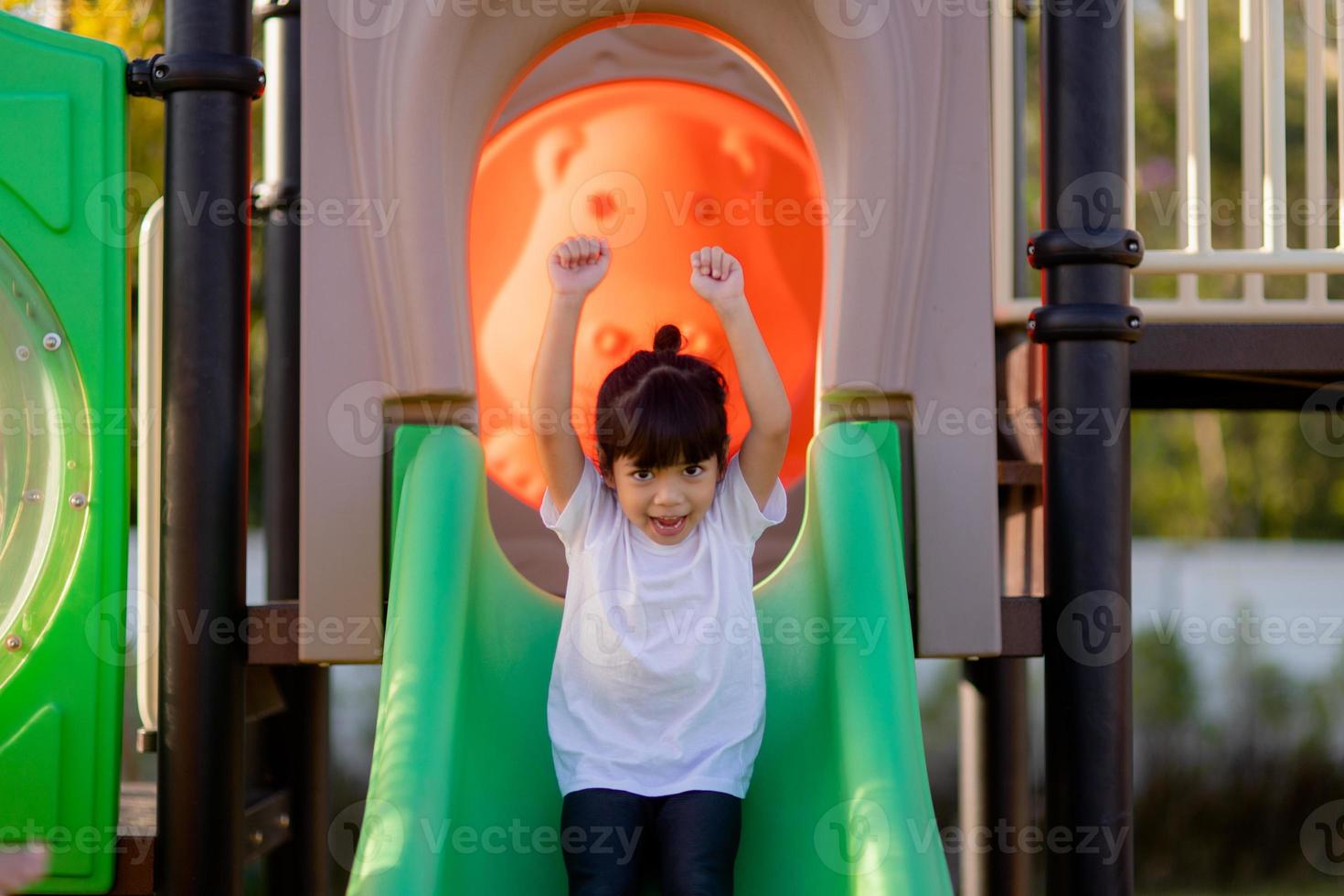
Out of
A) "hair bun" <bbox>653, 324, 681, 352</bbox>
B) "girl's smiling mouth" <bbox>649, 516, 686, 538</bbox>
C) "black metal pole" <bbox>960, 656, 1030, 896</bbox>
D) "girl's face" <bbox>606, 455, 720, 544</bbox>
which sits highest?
"hair bun" <bbox>653, 324, 681, 352</bbox>

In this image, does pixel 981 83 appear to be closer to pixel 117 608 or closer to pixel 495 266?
pixel 495 266

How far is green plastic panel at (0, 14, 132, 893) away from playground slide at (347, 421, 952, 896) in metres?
0.59

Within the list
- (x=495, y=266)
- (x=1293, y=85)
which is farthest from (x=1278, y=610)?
(x=495, y=266)

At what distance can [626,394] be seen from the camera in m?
2.39

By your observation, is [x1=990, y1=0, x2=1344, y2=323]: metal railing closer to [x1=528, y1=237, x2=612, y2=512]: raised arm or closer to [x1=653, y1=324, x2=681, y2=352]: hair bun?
[x1=653, y1=324, x2=681, y2=352]: hair bun

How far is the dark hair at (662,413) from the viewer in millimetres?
2324

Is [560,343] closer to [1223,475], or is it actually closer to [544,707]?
[544,707]

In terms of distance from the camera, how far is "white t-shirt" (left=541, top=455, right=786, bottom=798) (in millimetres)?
2256

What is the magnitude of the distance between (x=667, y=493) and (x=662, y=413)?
0.13 meters

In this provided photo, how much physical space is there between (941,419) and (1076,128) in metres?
0.61

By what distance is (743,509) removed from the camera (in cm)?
245

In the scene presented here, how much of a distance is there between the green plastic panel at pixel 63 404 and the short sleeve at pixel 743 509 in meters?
1.17

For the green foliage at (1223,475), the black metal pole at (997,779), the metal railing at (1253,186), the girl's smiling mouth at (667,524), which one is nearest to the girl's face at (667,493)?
the girl's smiling mouth at (667,524)

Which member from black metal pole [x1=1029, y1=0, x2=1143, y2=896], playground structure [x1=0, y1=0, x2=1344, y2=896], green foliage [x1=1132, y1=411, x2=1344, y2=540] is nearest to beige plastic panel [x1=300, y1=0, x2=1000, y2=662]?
playground structure [x1=0, y1=0, x2=1344, y2=896]
